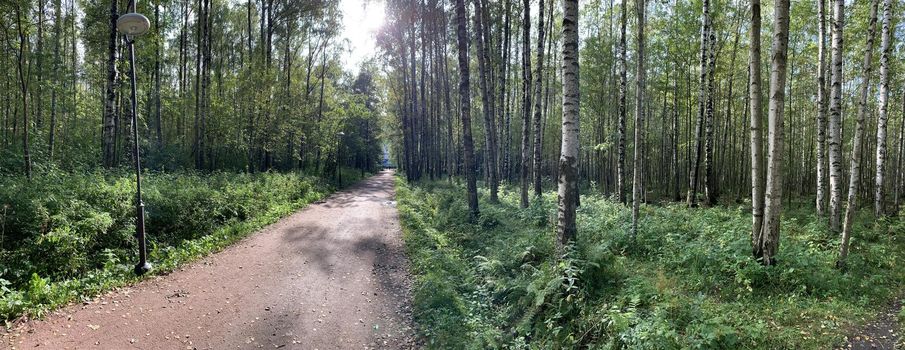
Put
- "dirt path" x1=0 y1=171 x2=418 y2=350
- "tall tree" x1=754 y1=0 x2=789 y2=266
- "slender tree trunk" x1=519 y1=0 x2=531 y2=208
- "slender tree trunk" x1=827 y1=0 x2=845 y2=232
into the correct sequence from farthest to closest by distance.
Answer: "slender tree trunk" x1=519 y1=0 x2=531 y2=208
"slender tree trunk" x1=827 y1=0 x2=845 y2=232
"tall tree" x1=754 y1=0 x2=789 y2=266
"dirt path" x1=0 y1=171 x2=418 y2=350

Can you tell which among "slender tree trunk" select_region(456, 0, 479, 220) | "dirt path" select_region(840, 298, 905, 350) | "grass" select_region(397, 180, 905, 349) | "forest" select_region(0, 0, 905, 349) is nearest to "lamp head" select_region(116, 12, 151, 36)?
"forest" select_region(0, 0, 905, 349)

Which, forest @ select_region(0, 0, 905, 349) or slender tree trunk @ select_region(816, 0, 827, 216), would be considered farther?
slender tree trunk @ select_region(816, 0, 827, 216)

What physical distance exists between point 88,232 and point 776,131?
11.0 m

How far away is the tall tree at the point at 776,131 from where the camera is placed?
578 centimetres

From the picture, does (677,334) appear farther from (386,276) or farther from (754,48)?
(386,276)

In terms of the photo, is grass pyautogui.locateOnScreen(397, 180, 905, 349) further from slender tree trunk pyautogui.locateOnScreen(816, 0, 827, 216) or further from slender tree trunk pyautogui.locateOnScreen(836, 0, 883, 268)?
slender tree trunk pyautogui.locateOnScreen(816, 0, 827, 216)

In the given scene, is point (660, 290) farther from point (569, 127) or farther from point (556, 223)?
point (556, 223)

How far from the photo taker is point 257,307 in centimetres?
625

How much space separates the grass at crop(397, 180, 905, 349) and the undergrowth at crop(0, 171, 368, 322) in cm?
484

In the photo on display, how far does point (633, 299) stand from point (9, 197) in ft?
31.6

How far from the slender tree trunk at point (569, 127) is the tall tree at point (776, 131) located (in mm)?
2684

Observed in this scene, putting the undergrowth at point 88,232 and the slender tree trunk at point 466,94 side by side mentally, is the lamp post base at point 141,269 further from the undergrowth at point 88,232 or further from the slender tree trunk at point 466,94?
the slender tree trunk at point 466,94

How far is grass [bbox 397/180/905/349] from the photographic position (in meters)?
4.33

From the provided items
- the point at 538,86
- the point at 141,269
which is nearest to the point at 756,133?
the point at 538,86
